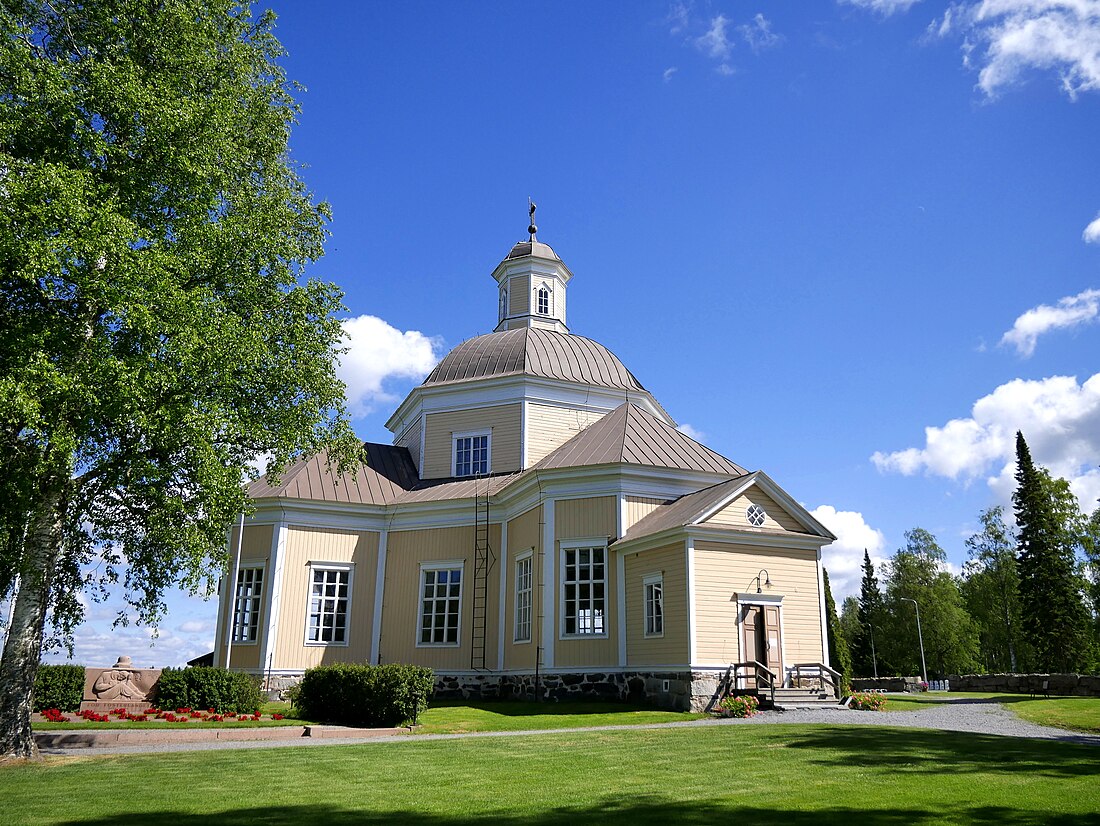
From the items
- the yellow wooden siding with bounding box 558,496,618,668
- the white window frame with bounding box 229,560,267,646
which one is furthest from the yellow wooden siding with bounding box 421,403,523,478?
the white window frame with bounding box 229,560,267,646

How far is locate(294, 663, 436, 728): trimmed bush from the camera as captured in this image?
16031 millimetres

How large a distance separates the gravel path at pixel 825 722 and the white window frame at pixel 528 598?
6.74 m

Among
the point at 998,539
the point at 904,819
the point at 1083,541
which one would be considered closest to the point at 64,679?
the point at 904,819

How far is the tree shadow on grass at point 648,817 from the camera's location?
22.0 feet

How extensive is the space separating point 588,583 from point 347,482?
9.83 meters

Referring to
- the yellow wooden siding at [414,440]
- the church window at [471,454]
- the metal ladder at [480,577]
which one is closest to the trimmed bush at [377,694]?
the metal ladder at [480,577]

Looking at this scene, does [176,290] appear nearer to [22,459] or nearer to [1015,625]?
[22,459]

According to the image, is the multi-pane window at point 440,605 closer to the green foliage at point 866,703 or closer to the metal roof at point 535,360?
the metal roof at point 535,360

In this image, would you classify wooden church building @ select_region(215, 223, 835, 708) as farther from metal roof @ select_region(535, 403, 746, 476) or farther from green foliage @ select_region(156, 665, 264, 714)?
green foliage @ select_region(156, 665, 264, 714)

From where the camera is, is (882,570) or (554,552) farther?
(882,570)

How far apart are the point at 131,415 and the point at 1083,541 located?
45588 mm

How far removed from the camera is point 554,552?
2162 centimetres

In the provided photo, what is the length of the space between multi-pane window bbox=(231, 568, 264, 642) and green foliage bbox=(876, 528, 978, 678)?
137 feet

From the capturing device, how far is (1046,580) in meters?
39.9
